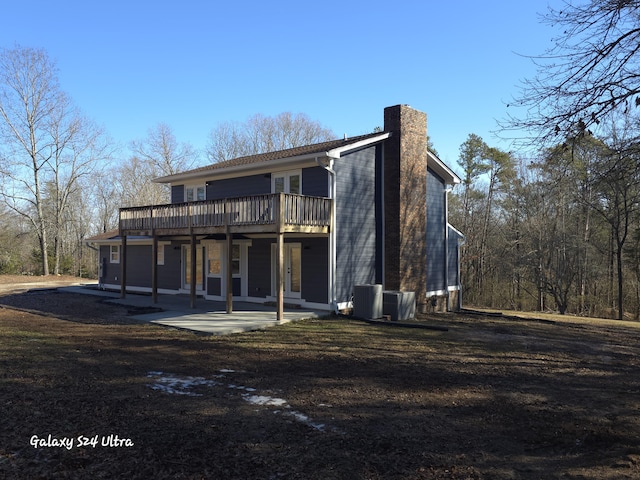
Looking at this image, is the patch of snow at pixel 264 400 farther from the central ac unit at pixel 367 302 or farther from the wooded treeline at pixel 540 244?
the wooded treeline at pixel 540 244

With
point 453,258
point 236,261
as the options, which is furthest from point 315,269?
point 453,258

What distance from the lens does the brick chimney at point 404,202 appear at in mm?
17141

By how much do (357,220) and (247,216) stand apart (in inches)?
173

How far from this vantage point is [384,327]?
1412 centimetres

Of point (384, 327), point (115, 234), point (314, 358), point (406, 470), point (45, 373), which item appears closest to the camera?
point (406, 470)

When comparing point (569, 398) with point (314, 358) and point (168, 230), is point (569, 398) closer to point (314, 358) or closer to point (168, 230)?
point (314, 358)

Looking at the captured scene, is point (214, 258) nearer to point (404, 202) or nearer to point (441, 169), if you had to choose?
point (404, 202)

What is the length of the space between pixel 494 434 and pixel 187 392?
14.2 feet

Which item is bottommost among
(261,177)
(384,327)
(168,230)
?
(384,327)

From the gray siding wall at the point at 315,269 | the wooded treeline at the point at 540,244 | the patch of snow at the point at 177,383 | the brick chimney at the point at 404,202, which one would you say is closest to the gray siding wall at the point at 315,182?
the gray siding wall at the point at 315,269

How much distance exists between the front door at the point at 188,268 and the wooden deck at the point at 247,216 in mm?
2857

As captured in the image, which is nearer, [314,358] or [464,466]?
[464,466]

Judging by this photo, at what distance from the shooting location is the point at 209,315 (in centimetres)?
1484

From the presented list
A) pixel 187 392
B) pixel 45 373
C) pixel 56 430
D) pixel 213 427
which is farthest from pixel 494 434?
pixel 45 373
